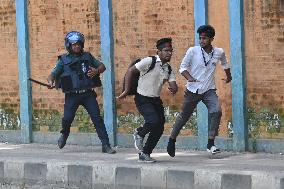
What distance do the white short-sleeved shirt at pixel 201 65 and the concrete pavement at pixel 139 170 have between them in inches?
34.7

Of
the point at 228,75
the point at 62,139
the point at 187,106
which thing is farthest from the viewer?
the point at 62,139

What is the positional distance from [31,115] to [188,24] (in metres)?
3.25

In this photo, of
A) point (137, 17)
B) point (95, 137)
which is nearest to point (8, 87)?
point (95, 137)

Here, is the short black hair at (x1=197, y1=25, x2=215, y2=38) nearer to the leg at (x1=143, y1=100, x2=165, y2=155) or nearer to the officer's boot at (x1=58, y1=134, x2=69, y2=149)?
the leg at (x1=143, y1=100, x2=165, y2=155)

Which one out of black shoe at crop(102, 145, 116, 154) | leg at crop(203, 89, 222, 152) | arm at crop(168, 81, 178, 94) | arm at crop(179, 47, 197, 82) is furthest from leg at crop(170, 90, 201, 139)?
black shoe at crop(102, 145, 116, 154)

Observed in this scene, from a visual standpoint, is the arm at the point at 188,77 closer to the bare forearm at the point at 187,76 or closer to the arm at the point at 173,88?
the bare forearm at the point at 187,76

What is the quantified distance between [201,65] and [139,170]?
1.53 metres

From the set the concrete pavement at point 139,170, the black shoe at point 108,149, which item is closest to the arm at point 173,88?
the concrete pavement at point 139,170

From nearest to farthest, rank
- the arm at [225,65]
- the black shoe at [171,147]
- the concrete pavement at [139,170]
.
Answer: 1. the concrete pavement at [139,170]
2. the arm at [225,65]
3. the black shoe at [171,147]

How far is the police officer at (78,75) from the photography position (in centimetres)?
976

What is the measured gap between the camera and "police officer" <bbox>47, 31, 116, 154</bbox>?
32.0 feet

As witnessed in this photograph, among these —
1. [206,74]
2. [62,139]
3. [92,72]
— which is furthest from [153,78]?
[62,139]

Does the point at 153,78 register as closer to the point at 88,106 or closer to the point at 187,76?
the point at 187,76

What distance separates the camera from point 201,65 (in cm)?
902
